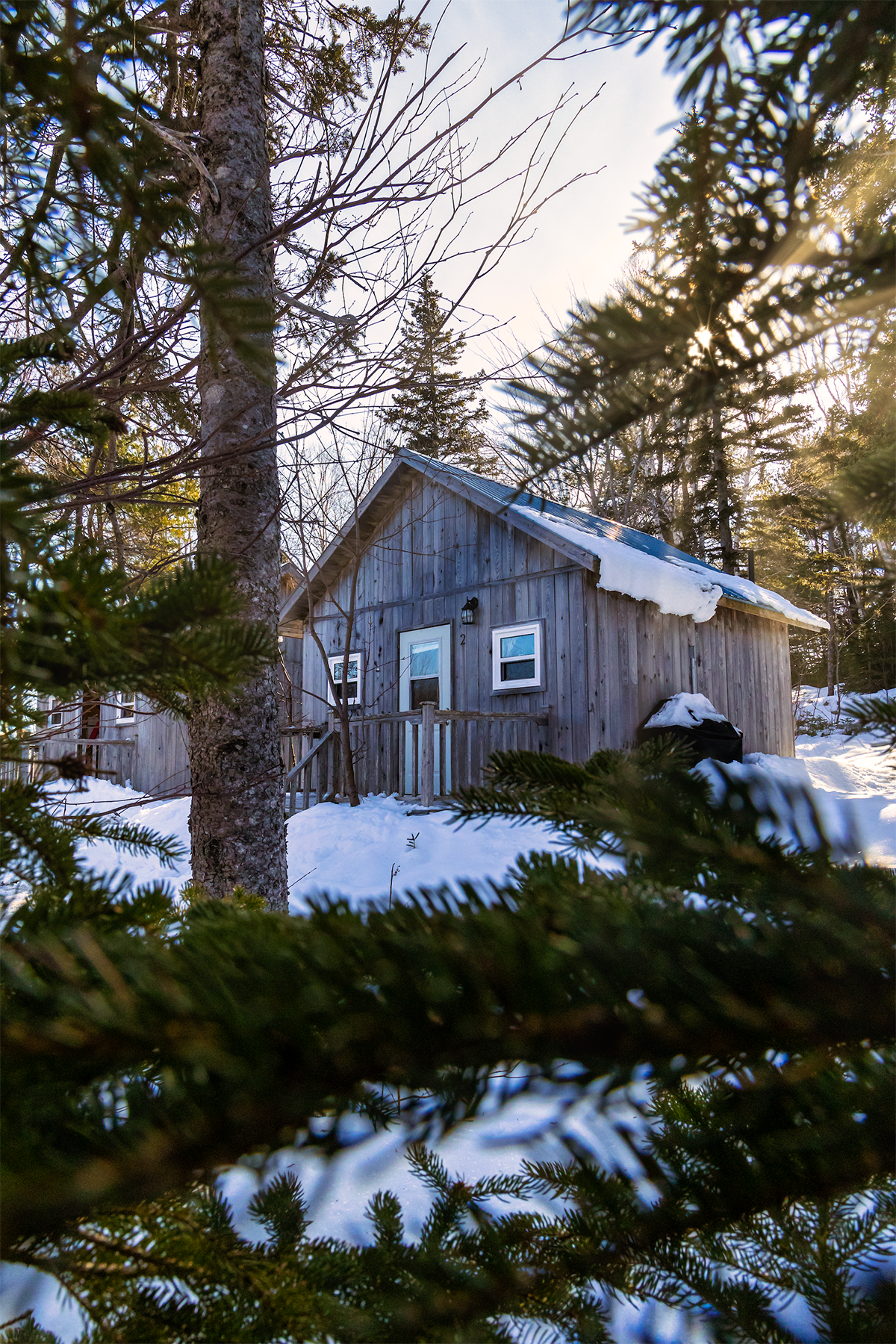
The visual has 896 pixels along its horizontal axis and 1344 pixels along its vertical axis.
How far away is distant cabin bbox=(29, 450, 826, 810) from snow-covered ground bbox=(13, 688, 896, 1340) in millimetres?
1427

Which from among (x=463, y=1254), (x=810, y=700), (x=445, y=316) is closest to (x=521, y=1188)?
(x=463, y=1254)

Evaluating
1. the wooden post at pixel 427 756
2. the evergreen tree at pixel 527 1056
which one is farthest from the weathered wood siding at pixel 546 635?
the evergreen tree at pixel 527 1056

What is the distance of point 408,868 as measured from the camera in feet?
23.4

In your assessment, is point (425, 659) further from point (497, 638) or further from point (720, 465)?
point (720, 465)

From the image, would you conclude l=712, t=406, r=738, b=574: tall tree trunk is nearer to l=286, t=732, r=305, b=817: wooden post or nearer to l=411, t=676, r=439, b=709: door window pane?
l=286, t=732, r=305, b=817: wooden post

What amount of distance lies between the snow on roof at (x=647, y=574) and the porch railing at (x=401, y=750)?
86.1 inches

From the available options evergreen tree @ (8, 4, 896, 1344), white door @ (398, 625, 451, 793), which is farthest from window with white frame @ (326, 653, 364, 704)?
→ evergreen tree @ (8, 4, 896, 1344)

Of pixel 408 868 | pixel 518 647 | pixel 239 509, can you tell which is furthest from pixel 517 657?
pixel 239 509

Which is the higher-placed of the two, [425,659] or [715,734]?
[425,659]

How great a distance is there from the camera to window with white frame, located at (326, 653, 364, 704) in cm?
1354

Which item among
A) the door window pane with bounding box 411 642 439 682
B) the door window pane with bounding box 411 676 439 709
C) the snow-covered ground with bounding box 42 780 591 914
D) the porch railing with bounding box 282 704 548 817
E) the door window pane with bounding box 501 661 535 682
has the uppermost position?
the door window pane with bounding box 411 642 439 682

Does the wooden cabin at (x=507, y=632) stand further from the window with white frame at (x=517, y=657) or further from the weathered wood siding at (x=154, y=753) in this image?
the weathered wood siding at (x=154, y=753)

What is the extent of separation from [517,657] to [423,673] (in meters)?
2.07

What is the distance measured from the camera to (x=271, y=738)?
4457mm
